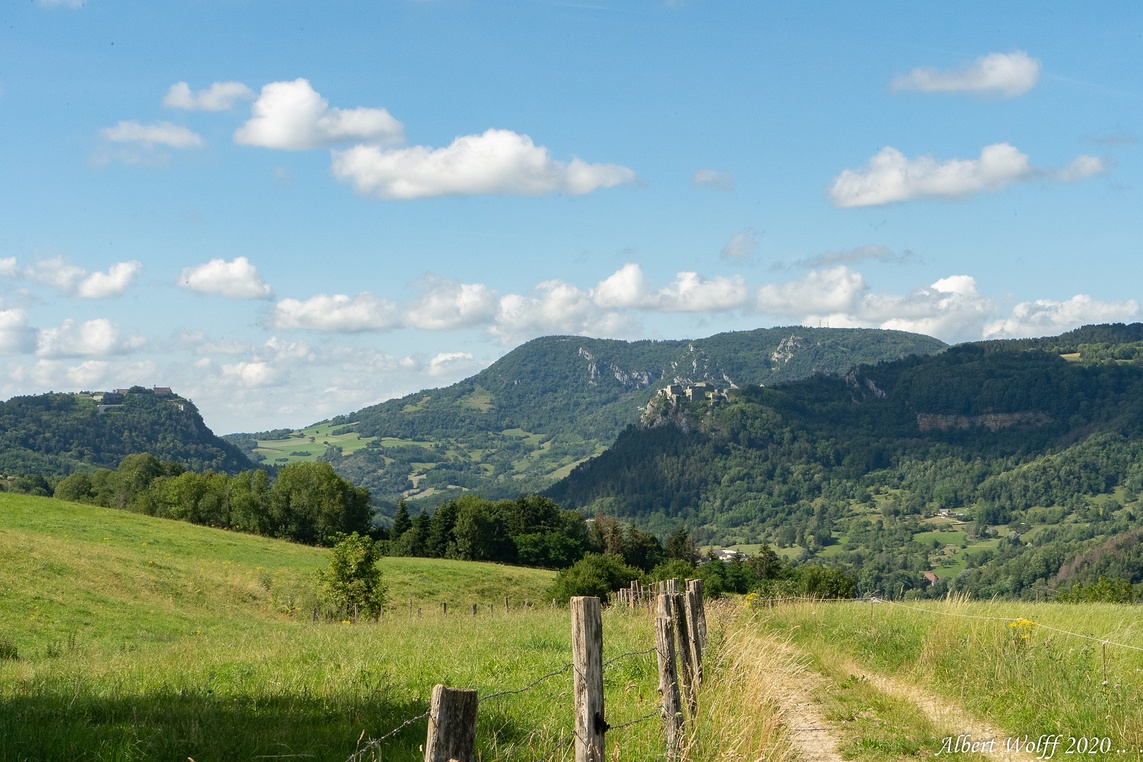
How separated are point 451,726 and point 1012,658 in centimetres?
911

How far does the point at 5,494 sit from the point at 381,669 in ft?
183

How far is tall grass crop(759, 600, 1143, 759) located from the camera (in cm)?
934

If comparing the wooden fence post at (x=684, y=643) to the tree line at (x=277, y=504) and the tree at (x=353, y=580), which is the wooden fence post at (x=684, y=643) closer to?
the tree at (x=353, y=580)

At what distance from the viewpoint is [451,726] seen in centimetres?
460

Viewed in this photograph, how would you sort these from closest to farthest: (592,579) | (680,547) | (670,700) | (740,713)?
(670,700) < (740,713) < (592,579) < (680,547)

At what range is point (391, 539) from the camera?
98625 millimetres

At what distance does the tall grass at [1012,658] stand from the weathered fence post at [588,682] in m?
4.99

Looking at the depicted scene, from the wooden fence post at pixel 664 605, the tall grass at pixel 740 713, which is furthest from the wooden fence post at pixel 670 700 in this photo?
the wooden fence post at pixel 664 605

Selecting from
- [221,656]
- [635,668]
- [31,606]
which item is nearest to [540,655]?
[635,668]

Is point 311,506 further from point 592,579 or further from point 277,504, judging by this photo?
point 592,579

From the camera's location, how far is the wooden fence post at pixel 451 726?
455cm

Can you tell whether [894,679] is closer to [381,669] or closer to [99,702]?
[381,669]

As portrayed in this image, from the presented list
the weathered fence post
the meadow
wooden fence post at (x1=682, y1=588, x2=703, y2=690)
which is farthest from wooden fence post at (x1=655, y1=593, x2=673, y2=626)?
the weathered fence post

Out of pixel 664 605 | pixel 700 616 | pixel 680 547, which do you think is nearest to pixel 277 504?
pixel 680 547
